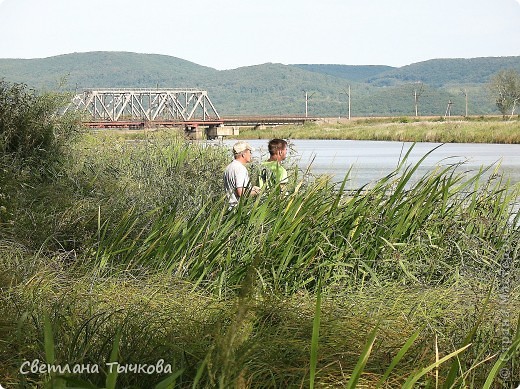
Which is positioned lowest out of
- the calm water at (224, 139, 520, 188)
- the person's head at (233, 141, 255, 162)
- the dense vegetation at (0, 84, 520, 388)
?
the calm water at (224, 139, 520, 188)

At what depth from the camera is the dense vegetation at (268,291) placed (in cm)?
312

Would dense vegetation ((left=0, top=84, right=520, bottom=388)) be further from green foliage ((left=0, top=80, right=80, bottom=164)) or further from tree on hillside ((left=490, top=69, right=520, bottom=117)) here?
tree on hillside ((left=490, top=69, right=520, bottom=117))

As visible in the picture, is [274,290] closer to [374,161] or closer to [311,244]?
[311,244]

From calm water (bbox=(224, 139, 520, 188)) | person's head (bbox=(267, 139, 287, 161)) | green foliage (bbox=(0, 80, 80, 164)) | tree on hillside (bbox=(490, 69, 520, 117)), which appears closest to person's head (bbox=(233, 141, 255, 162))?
person's head (bbox=(267, 139, 287, 161))

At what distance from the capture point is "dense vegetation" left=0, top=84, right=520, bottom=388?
3.12 m

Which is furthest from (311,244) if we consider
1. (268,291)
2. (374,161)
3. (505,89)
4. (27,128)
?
(505,89)

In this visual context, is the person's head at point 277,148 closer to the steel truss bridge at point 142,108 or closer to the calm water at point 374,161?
the calm water at point 374,161

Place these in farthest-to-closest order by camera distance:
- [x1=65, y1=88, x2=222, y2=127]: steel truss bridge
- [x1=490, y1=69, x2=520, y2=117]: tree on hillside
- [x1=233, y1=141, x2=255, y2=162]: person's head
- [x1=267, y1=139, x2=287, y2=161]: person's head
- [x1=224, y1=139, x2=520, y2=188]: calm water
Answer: [x1=490, y1=69, x2=520, y2=117]: tree on hillside → [x1=65, y1=88, x2=222, y2=127]: steel truss bridge → [x1=224, y1=139, x2=520, y2=188]: calm water → [x1=267, y1=139, x2=287, y2=161]: person's head → [x1=233, y1=141, x2=255, y2=162]: person's head

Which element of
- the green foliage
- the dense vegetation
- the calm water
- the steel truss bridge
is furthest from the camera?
the steel truss bridge

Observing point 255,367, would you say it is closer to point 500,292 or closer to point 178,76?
point 500,292

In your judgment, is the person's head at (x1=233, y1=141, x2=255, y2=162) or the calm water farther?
the calm water

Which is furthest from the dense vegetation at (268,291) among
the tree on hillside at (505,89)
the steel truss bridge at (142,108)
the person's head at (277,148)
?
the tree on hillside at (505,89)

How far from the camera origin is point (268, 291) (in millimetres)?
4543

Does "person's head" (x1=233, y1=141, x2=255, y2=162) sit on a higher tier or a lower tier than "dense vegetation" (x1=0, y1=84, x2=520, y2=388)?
higher
